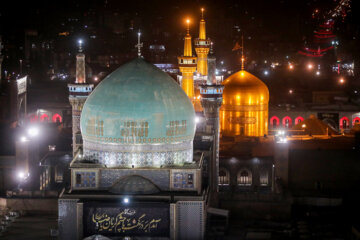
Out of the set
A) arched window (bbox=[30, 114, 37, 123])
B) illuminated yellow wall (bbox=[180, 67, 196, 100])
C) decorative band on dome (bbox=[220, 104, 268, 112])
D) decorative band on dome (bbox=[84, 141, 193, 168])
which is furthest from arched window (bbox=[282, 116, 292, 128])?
decorative band on dome (bbox=[84, 141, 193, 168])

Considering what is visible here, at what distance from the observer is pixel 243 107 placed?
109 ft

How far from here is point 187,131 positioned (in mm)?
22438

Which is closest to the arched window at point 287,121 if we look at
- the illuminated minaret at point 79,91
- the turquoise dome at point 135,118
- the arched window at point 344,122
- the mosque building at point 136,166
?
the arched window at point 344,122

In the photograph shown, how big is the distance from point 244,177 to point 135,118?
7.54m

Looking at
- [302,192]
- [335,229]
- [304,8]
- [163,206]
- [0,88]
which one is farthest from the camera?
[304,8]

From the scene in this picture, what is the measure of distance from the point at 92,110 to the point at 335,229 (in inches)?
311

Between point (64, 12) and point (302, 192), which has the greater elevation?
point (64, 12)

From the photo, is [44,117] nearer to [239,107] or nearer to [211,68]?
[239,107]

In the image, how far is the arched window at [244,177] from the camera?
91.9ft

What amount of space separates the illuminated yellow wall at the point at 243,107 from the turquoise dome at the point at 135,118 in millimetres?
10640

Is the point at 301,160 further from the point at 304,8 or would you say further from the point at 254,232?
the point at 304,8

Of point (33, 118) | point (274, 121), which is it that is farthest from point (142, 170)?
point (274, 121)

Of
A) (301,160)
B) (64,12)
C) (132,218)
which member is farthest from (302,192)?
(64,12)

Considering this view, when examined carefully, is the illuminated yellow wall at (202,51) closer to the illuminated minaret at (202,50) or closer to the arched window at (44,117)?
the illuminated minaret at (202,50)
